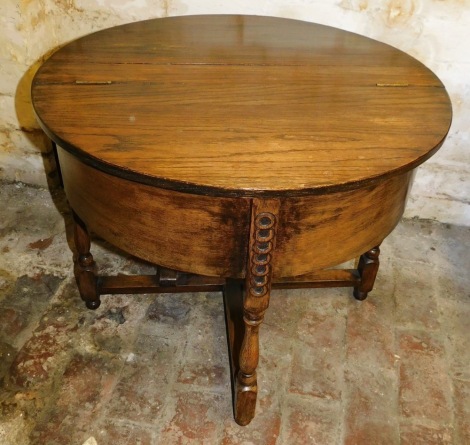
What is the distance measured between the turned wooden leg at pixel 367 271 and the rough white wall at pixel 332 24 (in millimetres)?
635

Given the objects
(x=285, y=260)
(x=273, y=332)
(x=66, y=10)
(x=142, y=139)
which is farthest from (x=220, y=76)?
(x=66, y=10)

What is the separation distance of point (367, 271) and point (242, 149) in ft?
3.46

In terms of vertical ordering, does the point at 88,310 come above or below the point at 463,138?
below

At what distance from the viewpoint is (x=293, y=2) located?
2.10 meters

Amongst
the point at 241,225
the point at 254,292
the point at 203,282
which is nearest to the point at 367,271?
the point at 203,282

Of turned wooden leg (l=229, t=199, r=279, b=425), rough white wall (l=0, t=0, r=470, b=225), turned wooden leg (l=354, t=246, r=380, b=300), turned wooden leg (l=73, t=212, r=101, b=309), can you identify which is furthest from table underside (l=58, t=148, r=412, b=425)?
rough white wall (l=0, t=0, r=470, b=225)

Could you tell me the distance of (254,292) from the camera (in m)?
1.25

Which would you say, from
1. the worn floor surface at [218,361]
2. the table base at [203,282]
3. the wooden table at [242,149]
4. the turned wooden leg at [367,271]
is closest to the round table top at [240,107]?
the wooden table at [242,149]

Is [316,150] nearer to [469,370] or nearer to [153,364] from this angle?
[153,364]

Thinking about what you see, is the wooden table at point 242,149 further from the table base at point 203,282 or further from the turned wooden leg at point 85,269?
the turned wooden leg at point 85,269

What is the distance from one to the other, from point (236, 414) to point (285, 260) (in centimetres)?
66

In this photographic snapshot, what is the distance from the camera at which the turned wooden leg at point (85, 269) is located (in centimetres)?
186

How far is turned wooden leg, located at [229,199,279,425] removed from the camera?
113 cm

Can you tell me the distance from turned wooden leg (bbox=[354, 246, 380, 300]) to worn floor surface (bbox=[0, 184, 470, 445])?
53 millimetres
